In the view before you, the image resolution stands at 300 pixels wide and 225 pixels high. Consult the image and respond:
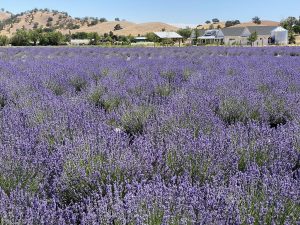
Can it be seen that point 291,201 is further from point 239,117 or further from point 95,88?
point 95,88

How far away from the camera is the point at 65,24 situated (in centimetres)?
11894

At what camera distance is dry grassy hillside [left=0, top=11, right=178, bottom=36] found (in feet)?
369

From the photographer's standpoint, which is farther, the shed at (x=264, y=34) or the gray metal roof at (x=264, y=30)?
the gray metal roof at (x=264, y=30)

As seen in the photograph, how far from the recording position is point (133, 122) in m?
4.13

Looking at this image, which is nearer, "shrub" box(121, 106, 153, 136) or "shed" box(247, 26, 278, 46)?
"shrub" box(121, 106, 153, 136)

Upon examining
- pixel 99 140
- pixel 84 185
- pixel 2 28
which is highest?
pixel 2 28

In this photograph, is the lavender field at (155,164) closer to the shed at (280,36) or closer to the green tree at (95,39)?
the green tree at (95,39)

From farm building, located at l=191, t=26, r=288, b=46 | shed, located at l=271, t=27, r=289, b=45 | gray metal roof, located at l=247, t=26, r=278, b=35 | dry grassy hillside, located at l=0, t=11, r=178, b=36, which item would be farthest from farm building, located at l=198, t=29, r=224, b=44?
dry grassy hillside, located at l=0, t=11, r=178, b=36

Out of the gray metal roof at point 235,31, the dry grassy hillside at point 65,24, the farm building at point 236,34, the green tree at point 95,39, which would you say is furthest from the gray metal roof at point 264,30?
the dry grassy hillside at point 65,24

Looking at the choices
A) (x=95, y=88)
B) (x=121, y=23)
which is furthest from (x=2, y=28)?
(x=95, y=88)

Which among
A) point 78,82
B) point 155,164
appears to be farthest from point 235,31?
point 155,164

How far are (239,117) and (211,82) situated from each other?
5.41 ft

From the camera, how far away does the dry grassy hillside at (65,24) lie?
369 ft

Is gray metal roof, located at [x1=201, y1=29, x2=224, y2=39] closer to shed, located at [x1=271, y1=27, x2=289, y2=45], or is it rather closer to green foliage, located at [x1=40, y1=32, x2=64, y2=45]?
shed, located at [x1=271, y1=27, x2=289, y2=45]
